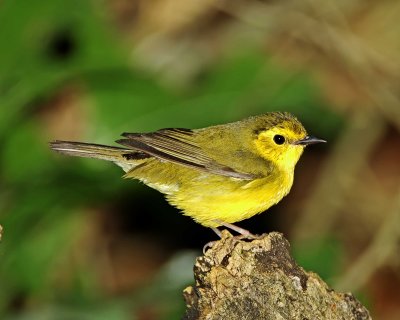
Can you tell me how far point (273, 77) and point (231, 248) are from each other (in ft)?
13.4

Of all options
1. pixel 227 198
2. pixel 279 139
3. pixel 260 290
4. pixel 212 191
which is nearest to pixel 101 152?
pixel 212 191

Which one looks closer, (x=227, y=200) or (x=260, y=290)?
(x=260, y=290)

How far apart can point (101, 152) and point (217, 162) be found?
2.56 ft

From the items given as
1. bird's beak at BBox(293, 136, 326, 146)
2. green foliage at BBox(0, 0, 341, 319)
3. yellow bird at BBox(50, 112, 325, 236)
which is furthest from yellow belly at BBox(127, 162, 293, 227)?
green foliage at BBox(0, 0, 341, 319)

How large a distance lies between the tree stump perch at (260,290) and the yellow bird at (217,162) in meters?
1.08

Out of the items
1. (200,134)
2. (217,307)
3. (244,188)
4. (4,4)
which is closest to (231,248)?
(217,307)

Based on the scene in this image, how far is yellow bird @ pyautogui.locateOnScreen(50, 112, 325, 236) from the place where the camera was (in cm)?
567

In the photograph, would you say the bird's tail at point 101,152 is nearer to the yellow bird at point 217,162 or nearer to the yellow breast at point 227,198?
the yellow bird at point 217,162

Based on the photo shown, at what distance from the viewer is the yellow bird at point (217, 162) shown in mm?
5672

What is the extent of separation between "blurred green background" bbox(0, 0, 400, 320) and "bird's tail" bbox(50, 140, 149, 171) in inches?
26.8

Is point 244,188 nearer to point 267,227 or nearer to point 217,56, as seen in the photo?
point 267,227

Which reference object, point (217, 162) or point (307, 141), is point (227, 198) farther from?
point (307, 141)

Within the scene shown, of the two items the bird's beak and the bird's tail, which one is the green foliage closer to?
the bird's tail

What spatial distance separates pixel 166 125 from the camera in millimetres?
7473
